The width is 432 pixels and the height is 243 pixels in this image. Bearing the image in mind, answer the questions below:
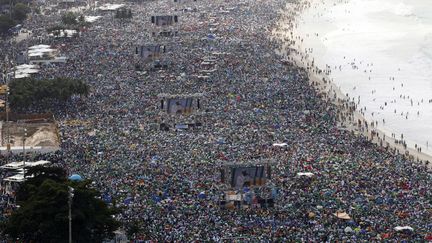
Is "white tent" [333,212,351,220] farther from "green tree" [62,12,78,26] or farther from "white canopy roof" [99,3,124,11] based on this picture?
"white canopy roof" [99,3,124,11]

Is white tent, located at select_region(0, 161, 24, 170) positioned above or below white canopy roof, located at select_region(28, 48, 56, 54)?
above

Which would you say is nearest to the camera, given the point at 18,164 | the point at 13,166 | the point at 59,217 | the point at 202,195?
the point at 59,217

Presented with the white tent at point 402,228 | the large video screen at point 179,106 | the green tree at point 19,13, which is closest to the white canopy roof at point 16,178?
the large video screen at point 179,106

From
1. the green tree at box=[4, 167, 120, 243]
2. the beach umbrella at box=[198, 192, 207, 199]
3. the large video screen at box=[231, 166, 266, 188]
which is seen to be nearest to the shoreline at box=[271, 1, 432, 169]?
the large video screen at box=[231, 166, 266, 188]

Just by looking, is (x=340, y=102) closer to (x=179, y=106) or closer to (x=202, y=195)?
(x=179, y=106)

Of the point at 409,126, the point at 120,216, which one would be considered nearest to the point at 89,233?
the point at 120,216

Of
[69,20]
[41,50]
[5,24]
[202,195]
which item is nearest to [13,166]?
Answer: [202,195]

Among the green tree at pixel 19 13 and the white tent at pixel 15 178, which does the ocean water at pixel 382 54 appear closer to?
the white tent at pixel 15 178
